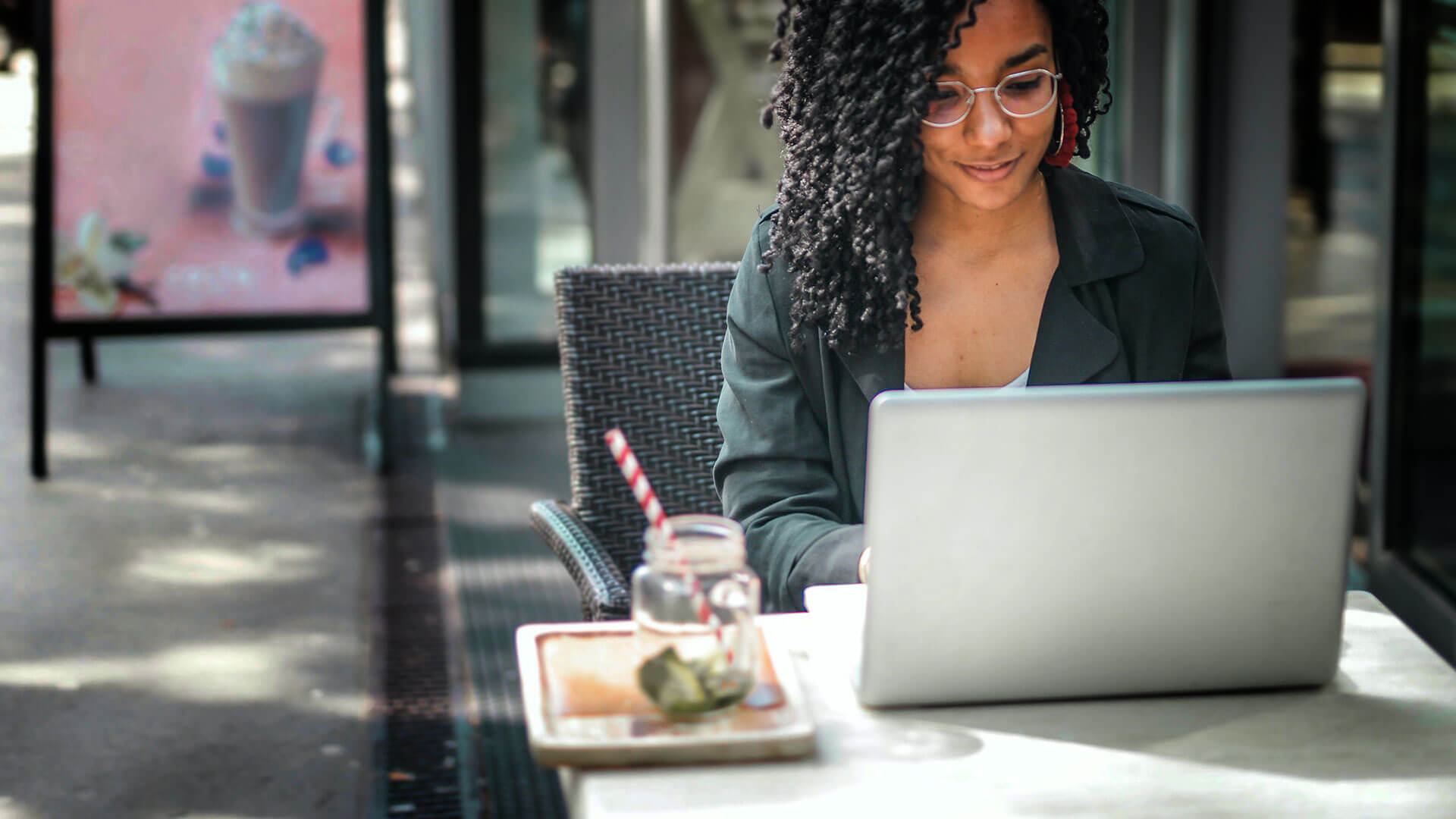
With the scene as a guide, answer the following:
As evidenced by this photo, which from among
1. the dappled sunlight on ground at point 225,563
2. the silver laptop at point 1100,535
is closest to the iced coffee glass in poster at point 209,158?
the dappled sunlight on ground at point 225,563

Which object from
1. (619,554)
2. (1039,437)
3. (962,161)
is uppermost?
(962,161)

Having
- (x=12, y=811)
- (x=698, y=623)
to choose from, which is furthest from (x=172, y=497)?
(x=698, y=623)

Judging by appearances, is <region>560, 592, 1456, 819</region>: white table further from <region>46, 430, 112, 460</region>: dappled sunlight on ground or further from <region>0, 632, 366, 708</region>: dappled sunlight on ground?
<region>46, 430, 112, 460</region>: dappled sunlight on ground

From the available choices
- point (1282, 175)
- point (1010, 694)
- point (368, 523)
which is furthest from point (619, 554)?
point (1282, 175)

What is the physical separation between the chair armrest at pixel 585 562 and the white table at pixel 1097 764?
24.4 inches

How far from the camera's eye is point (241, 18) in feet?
16.2

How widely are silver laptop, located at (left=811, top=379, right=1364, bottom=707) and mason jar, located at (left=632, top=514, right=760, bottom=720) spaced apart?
100 millimetres

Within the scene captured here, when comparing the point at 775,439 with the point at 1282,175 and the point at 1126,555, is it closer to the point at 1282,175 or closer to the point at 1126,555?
the point at 1126,555

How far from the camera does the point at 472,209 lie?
563cm

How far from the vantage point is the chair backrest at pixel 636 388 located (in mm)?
2336

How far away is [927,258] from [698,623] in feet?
2.44

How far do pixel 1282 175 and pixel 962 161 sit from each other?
3.28 meters

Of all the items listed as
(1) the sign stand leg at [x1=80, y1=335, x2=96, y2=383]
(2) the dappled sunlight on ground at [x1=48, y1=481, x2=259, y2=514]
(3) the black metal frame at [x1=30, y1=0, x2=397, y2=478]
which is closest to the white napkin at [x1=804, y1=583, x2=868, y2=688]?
(2) the dappled sunlight on ground at [x1=48, y1=481, x2=259, y2=514]

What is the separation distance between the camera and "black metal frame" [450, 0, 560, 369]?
5.51 meters
